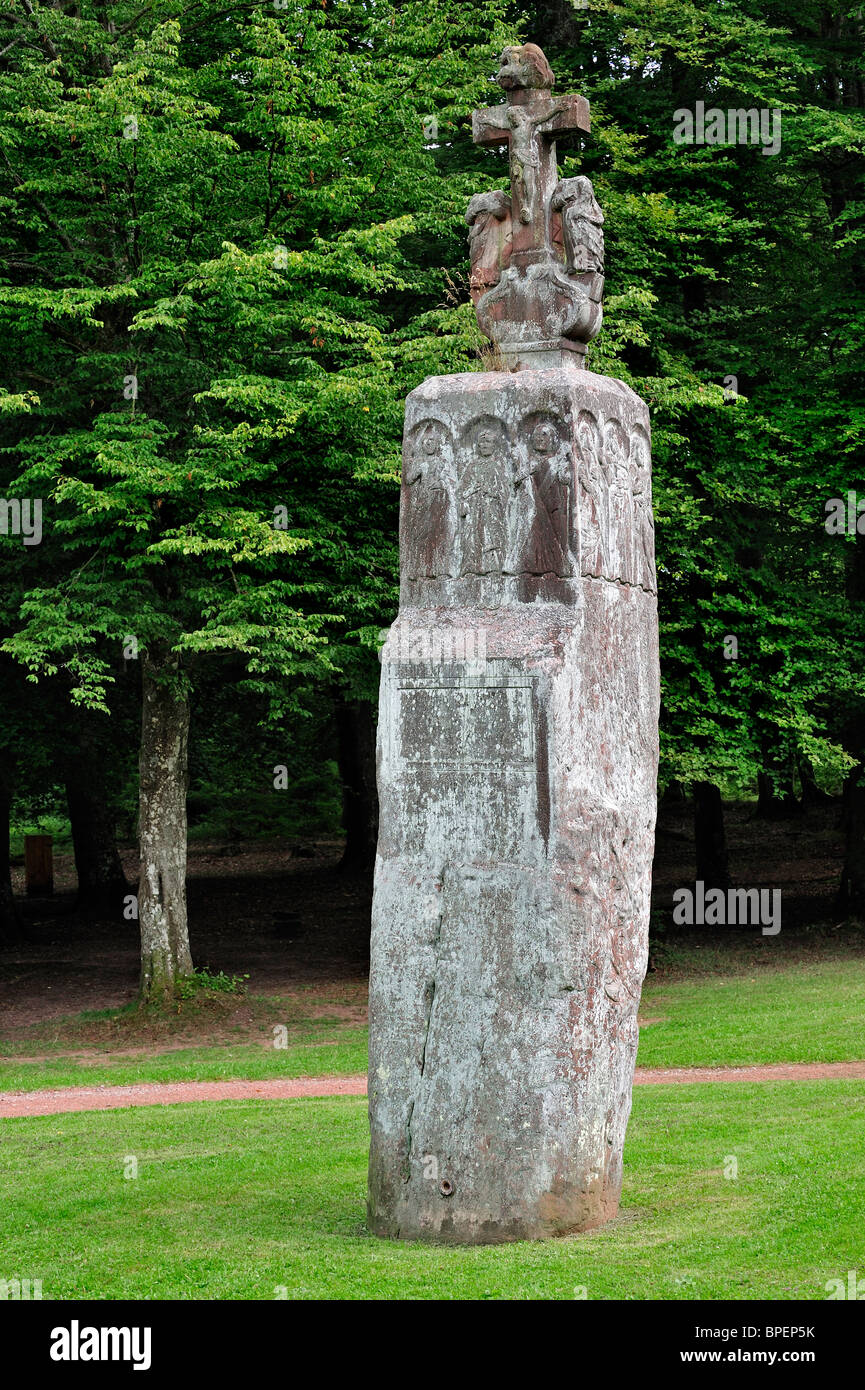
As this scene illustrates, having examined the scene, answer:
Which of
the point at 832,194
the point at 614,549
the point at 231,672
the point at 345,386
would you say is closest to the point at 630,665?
the point at 614,549

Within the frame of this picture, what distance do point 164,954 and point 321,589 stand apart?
5173mm

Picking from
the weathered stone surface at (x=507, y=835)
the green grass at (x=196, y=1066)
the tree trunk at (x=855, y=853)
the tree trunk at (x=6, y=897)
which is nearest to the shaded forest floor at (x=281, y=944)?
the tree trunk at (x=6, y=897)

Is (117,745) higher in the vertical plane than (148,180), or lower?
lower

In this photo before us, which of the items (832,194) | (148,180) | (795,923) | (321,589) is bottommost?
(795,923)

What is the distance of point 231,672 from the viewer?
26562 mm

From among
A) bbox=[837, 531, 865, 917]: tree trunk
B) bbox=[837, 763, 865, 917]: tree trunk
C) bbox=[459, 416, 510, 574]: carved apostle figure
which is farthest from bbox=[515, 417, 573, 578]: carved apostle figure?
bbox=[837, 763, 865, 917]: tree trunk

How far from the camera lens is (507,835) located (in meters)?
8.78

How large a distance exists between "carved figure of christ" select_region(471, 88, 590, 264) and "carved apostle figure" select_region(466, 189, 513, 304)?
0.23 feet

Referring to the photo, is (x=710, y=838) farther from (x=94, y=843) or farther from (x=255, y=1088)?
(x=255, y=1088)

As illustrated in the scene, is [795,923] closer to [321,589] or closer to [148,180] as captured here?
[321,589]

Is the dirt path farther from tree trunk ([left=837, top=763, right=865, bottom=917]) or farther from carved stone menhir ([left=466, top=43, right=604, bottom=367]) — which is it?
tree trunk ([left=837, top=763, right=865, bottom=917])

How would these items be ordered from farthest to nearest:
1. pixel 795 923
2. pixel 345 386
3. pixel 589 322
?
pixel 795 923, pixel 345 386, pixel 589 322

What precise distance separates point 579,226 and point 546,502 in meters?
1.97

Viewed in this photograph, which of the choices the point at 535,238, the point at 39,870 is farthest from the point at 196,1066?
the point at 39,870
